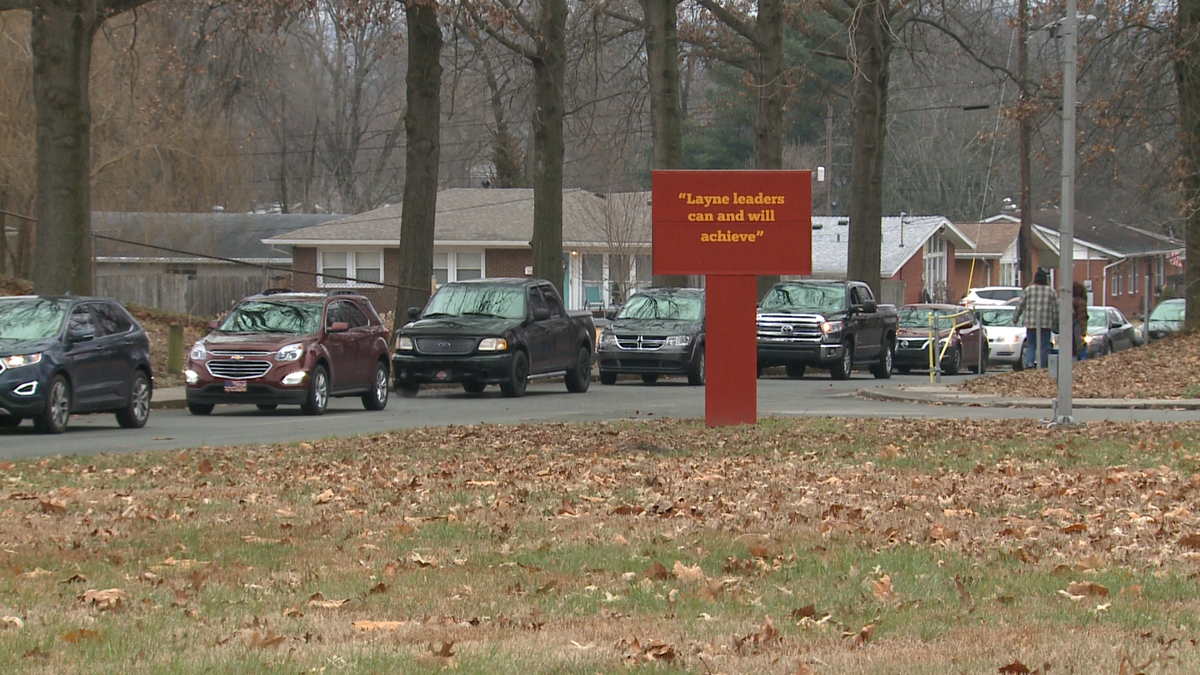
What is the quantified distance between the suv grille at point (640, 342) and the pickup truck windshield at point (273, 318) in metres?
8.09

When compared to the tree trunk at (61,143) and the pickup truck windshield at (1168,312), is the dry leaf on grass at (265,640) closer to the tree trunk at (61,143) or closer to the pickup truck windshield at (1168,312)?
the tree trunk at (61,143)

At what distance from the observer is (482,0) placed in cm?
2709

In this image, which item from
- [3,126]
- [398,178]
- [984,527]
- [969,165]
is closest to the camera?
[984,527]

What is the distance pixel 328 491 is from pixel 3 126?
27.8 m

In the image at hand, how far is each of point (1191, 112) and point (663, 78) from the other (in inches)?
439

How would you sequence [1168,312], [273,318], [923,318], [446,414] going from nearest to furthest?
[446,414] → [273,318] → [923,318] → [1168,312]

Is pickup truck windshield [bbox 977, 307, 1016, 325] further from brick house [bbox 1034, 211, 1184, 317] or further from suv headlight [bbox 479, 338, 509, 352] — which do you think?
brick house [bbox 1034, 211, 1184, 317]

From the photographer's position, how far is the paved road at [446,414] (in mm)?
17656

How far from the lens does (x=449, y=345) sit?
25281 millimetres

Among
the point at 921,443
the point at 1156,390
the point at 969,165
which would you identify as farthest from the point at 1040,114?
the point at 969,165

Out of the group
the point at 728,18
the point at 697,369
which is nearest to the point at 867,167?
the point at 728,18

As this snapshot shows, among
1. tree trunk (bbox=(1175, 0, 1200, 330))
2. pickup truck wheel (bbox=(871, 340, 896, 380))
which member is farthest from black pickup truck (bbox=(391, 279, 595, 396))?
tree trunk (bbox=(1175, 0, 1200, 330))

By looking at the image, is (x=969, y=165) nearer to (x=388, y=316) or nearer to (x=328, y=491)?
(x=388, y=316)

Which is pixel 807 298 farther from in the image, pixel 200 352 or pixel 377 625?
pixel 377 625
